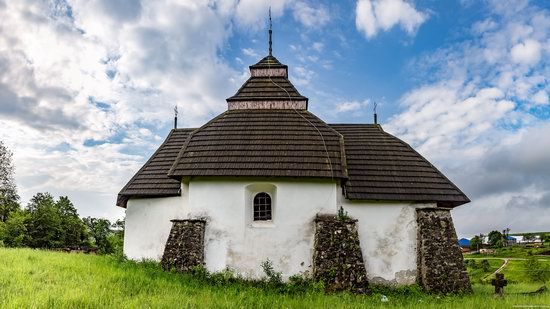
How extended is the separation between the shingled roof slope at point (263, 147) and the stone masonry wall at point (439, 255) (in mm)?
3438

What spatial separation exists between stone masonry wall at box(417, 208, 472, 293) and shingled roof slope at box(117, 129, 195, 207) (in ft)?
28.4

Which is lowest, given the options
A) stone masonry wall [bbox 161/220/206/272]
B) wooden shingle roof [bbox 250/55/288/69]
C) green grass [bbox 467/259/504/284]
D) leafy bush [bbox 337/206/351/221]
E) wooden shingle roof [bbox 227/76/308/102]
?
green grass [bbox 467/259/504/284]

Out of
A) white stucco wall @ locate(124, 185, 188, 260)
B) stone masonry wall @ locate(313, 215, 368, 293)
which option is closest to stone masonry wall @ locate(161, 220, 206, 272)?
white stucco wall @ locate(124, 185, 188, 260)

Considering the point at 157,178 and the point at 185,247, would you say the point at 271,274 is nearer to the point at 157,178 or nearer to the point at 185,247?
the point at 185,247

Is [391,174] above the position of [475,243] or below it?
above

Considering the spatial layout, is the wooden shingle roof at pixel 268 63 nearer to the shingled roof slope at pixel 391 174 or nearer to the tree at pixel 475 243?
the shingled roof slope at pixel 391 174

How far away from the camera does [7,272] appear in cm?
1026

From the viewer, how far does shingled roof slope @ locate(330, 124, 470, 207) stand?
555 inches

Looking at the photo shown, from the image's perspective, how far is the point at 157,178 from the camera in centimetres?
1577

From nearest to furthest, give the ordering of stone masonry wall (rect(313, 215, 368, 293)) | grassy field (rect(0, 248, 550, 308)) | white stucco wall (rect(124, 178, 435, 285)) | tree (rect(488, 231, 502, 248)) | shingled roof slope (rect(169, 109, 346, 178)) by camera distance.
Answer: grassy field (rect(0, 248, 550, 308)), stone masonry wall (rect(313, 215, 368, 293)), white stucco wall (rect(124, 178, 435, 285)), shingled roof slope (rect(169, 109, 346, 178)), tree (rect(488, 231, 502, 248))

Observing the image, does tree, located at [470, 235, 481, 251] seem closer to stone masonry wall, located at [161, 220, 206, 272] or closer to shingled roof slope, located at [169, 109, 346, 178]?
shingled roof slope, located at [169, 109, 346, 178]

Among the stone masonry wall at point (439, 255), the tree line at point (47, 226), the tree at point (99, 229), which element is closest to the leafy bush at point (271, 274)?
the stone masonry wall at point (439, 255)

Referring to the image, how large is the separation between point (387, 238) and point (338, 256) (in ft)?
8.09

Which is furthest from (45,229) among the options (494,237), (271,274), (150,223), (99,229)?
(494,237)
